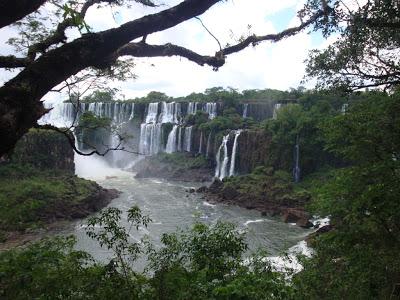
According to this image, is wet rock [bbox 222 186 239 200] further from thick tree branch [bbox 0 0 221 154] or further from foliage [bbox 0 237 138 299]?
thick tree branch [bbox 0 0 221 154]

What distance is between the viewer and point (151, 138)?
57.4 m

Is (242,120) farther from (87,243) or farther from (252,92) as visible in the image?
(87,243)

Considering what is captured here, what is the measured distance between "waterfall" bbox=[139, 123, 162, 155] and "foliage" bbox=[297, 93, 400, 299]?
158ft

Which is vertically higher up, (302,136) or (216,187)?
(302,136)

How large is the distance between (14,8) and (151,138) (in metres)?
54.2

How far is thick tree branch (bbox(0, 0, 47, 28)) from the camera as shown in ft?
11.3

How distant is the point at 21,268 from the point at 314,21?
5726 millimetres

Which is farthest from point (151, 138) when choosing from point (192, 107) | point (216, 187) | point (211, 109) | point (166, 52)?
point (166, 52)

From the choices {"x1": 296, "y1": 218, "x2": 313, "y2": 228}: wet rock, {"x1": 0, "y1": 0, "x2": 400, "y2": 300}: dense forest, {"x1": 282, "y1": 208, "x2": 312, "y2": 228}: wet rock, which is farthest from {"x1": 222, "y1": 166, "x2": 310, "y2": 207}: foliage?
{"x1": 0, "y1": 0, "x2": 400, "y2": 300}: dense forest

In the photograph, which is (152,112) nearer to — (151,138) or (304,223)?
(151,138)

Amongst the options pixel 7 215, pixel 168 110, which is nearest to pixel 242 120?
pixel 168 110

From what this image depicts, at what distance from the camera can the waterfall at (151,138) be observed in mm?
56906

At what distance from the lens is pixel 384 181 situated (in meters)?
7.27

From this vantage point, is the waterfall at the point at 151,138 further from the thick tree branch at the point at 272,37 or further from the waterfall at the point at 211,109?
the thick tree branch at the point at 272,37
